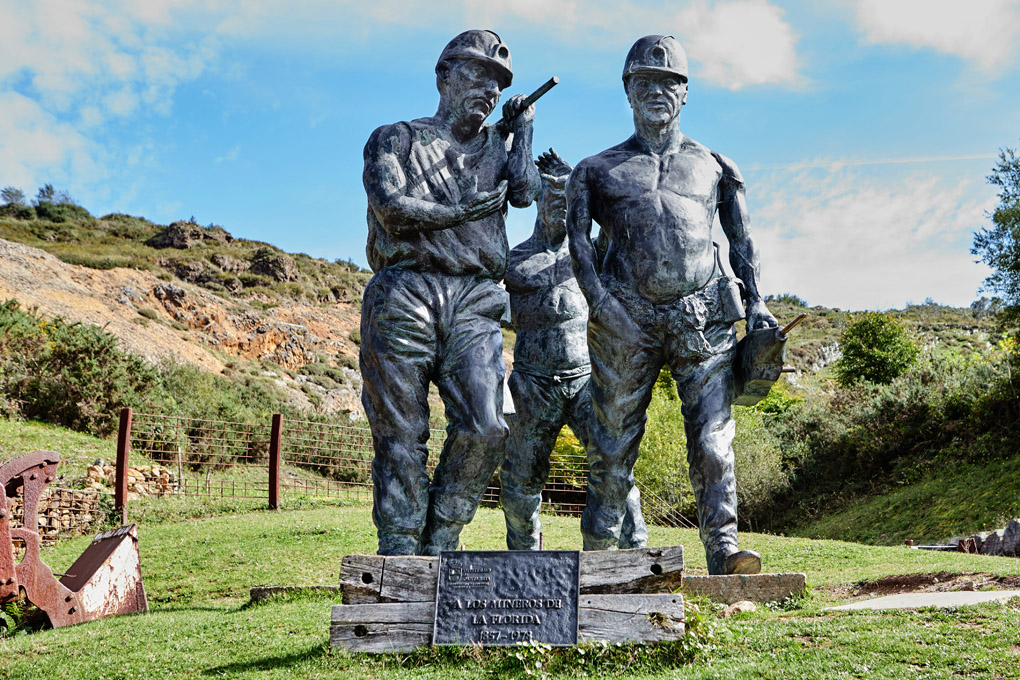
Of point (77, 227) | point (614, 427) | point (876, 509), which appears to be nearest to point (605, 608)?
point (614, 427)

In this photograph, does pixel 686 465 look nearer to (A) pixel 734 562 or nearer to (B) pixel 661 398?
(B) pixel 661 398

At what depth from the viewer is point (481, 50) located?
5453 millimetres

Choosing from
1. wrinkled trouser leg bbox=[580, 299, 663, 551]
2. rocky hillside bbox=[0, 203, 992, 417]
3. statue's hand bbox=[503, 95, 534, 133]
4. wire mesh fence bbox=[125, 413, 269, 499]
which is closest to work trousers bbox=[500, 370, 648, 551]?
wrinkled trouser leg bbox=[580, 299, 663, 551]

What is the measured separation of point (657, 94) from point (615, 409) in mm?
2038

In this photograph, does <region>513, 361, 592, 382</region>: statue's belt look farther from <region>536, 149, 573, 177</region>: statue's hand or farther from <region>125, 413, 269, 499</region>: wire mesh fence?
<region>125, 413, 269, 499</region>: wire mesh fence

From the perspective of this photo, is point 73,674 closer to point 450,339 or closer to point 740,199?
point 450,339

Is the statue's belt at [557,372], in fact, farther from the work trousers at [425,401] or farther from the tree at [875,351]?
the tree at [875,351]

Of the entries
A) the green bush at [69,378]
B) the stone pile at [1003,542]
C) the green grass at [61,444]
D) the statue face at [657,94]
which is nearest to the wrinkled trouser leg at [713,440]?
the statue face at [657,94]

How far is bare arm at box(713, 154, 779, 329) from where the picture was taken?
591cm

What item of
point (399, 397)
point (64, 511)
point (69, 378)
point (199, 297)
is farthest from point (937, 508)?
point (199, 297)

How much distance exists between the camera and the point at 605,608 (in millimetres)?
4465

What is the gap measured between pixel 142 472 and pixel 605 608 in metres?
13.9

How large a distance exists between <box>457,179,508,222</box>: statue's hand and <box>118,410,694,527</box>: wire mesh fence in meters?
11.4

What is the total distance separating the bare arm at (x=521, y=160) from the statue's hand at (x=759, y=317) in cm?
154
